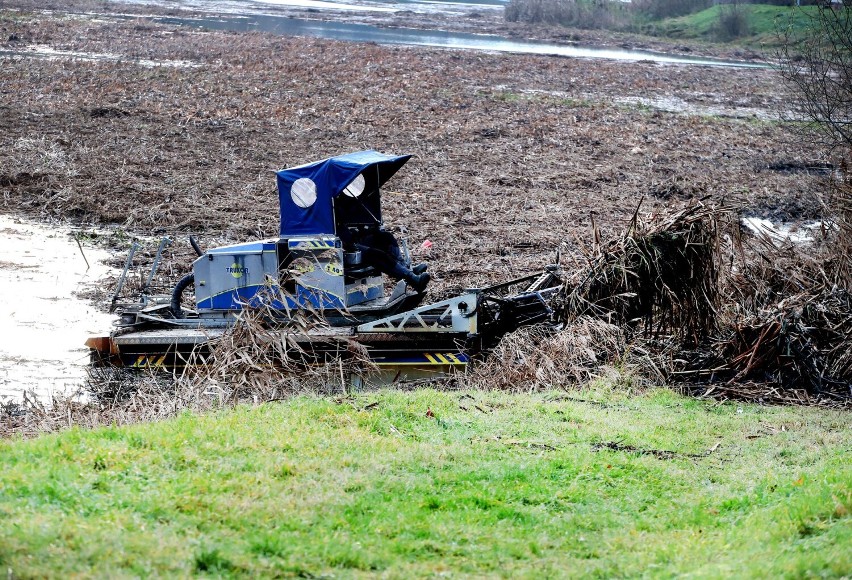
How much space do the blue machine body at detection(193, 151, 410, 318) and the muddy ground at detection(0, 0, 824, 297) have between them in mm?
3583

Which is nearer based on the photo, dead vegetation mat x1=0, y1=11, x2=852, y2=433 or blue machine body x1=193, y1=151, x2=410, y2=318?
dead vegetation mat x1=0, y1=11, x2=852, y2=433

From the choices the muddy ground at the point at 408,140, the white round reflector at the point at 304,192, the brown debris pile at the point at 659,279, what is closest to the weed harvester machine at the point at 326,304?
the white round reflector at the point at 304,192

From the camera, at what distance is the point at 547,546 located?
8211mm

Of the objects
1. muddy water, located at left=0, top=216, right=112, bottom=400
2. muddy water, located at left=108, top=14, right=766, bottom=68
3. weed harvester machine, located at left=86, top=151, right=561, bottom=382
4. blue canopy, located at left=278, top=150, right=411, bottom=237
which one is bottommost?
muddy water, located at left=0, top=216, right=112, bottom=400

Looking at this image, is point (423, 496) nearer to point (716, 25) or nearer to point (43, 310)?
point (43, 310)

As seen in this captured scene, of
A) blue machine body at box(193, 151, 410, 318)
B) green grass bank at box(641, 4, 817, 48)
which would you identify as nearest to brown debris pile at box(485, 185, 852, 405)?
blue machine body at box(193, 151, 410, 318)

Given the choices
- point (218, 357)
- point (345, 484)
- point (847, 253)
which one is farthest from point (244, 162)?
point (345, 484)

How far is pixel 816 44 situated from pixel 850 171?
18.1ft

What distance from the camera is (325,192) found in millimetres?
16234

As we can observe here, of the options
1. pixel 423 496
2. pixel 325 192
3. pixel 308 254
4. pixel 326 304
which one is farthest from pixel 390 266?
pixel 423 496

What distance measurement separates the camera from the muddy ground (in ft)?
84.1

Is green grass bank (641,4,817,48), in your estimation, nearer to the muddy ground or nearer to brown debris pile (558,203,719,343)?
the muddy ground

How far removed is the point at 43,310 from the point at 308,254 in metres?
6.18

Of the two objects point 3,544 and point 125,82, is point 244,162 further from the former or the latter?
point 3,544
